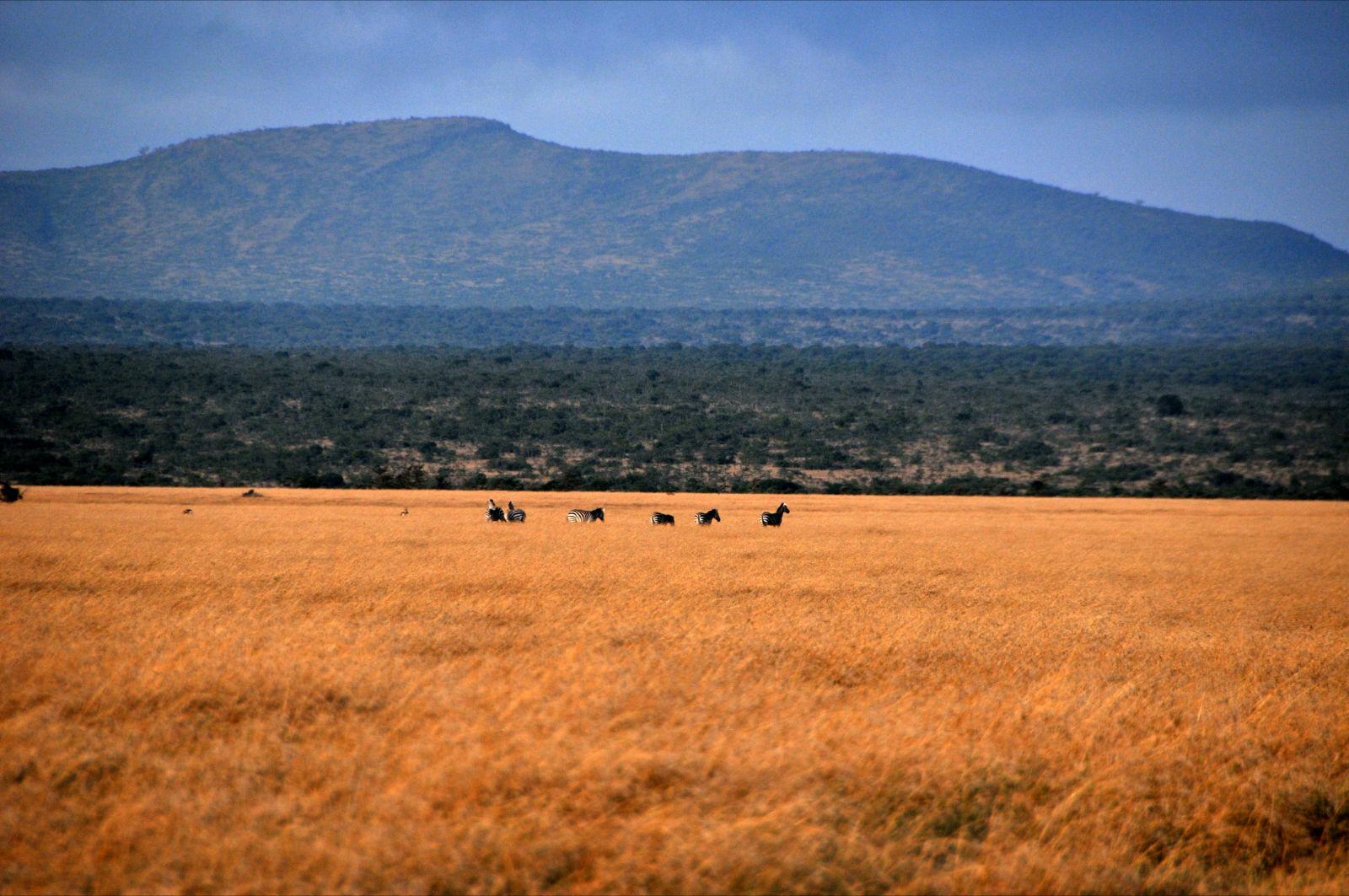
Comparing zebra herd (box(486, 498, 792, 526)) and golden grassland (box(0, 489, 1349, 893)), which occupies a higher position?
golden grassland (box(0, 489, 1349, 893))

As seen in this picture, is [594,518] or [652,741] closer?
[652,741]

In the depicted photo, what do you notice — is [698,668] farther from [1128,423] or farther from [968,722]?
[1128,423]

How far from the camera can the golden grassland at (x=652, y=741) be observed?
7.61m

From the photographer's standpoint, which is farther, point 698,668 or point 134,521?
point 134,521

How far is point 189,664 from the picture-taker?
38.7ft

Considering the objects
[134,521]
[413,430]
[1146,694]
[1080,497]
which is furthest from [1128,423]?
[1146,694]

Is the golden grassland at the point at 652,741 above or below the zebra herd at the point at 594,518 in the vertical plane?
above

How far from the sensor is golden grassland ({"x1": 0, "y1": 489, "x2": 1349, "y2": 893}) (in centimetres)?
761

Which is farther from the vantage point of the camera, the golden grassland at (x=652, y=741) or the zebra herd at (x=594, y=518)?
the zebra herd at (x=594, y=518)

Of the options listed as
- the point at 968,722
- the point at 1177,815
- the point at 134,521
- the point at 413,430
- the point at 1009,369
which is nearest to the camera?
the point at 1177,815

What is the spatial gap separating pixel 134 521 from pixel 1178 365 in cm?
11785

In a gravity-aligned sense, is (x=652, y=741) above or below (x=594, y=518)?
above

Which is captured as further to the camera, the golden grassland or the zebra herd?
the zebra herd

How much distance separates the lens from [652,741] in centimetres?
946
